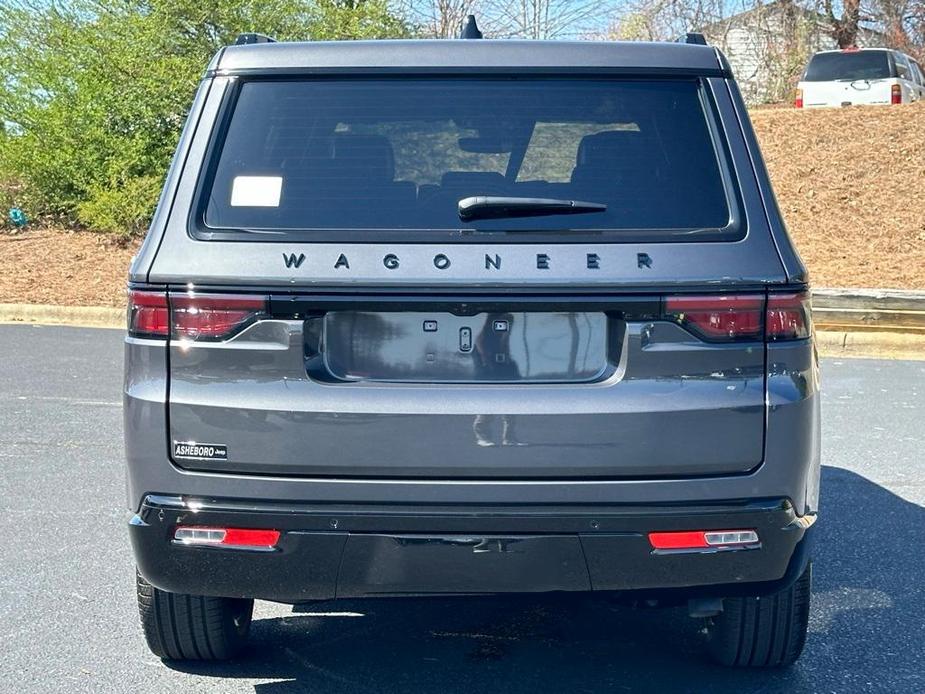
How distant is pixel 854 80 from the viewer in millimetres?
23328

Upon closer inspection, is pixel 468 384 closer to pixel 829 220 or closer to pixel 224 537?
pixel 224 537

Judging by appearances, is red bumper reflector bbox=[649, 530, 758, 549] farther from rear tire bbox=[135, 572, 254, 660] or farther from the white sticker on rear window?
rear tire bbox=[135, 572, 254, 660]

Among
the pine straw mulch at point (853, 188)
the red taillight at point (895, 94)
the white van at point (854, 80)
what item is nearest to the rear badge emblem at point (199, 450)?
the pine straw mulch at point (853, 188)

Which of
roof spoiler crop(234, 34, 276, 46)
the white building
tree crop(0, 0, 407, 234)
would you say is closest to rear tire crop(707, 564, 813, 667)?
roof spoiler crop(234, 34, 276, 46)

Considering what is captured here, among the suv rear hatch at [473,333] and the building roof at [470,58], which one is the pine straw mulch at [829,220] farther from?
the suv rear hatch at [473,333]

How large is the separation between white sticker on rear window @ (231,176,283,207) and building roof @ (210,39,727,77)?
0.32m

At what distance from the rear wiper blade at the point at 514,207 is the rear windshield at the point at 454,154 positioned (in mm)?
14

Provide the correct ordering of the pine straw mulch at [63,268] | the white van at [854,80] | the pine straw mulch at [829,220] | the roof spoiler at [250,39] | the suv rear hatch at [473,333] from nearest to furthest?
1. the suv rear hatch at [473,333]
2. the roof spoiler at [250,39]
3. the pine straw mulch at [63,268]
4. the pine straw mulch at [829,220]
5. the white van at [854,80]

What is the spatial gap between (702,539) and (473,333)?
791 millimetres

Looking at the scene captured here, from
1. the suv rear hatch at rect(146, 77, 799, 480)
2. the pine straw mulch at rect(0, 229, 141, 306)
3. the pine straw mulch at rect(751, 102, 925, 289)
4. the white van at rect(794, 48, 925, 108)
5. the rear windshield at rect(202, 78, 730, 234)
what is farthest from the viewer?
the white van at rect(794, 48, 925, 108)

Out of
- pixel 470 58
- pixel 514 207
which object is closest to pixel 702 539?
pixel 514 207

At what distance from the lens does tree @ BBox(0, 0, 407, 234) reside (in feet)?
60.4

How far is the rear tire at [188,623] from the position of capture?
146 inches

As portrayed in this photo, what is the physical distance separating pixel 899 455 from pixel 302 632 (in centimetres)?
441
